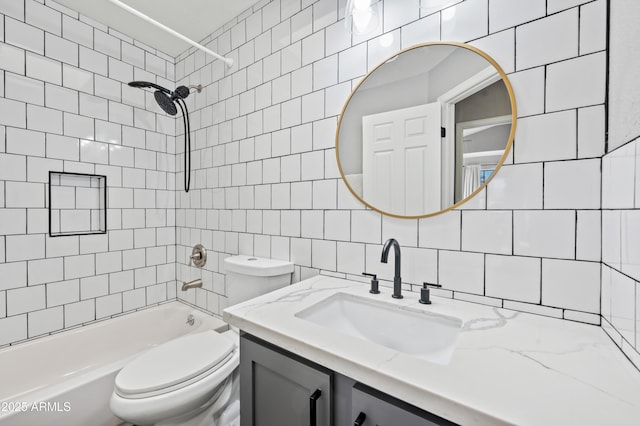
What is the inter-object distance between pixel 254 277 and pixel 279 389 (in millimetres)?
685

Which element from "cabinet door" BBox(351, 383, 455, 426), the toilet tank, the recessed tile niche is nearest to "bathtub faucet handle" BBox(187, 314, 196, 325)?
the toilet tank

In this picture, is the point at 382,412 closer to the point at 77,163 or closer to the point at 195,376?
the point at 195,376

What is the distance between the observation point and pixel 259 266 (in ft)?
4.50

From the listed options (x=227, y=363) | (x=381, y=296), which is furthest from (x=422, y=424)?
(x=227, y=363)

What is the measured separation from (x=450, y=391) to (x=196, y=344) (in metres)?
1.25

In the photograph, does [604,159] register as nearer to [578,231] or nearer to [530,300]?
[578,231]

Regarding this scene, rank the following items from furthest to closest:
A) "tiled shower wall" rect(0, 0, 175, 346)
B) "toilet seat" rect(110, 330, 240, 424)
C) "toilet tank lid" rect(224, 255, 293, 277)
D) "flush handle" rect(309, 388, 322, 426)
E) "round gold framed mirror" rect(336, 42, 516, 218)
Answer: "tiled shower wall" rect(0, 0, 175, 346), "toilet tank lid" rect(224, 255, 293, 277), "toilet seat" rect(110, 330, 240, 424), "round gold framed mirror" rect(336, 42, 516, 218), "flush handle" rect(309, 388, 322, 426)

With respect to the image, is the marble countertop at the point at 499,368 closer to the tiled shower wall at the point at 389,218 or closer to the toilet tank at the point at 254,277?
the tiled shower wall at the point at 389,218

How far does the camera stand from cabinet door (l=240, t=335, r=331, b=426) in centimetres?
67

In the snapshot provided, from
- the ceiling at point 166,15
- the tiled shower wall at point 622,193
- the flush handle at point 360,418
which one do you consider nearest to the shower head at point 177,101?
the ceiling at point 166,15

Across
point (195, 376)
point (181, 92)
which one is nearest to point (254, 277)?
point (195, 376)

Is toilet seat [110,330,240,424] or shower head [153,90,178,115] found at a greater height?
shower head [153,90,178,115]

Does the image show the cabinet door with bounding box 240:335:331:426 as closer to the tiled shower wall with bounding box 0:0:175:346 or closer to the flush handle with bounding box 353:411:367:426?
the flush handle with bounding box 353:411:367:426

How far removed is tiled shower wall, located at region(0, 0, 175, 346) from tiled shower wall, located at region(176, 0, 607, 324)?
43cm
